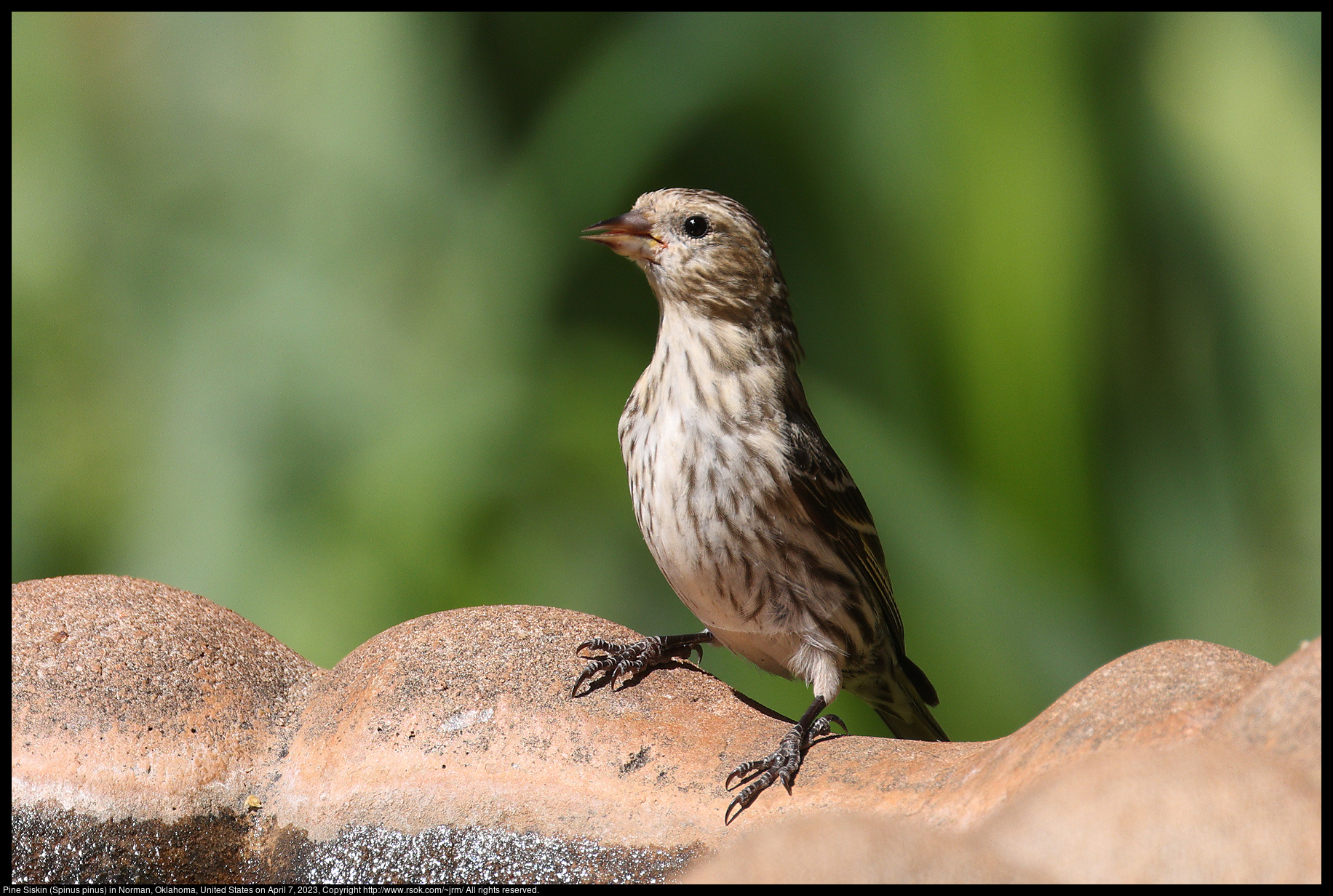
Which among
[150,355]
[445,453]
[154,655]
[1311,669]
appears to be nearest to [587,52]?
[445,453]

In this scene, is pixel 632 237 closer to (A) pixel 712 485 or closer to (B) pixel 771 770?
(A) pixel 712 485

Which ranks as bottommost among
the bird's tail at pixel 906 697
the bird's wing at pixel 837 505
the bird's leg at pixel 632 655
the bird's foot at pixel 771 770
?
the bird's tail at pixel 906 697

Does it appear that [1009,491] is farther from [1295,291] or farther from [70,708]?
[70,708]

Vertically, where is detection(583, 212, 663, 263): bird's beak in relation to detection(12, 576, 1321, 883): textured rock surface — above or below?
above

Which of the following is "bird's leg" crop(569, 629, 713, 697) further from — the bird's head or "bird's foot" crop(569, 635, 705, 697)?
the bird's head

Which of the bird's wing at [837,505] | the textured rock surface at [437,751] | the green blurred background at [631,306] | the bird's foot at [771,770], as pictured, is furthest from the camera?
the green blurred background at [631,306]

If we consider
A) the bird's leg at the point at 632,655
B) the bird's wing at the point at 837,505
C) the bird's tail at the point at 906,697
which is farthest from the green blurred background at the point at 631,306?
the bird's leg at the point at 632,655

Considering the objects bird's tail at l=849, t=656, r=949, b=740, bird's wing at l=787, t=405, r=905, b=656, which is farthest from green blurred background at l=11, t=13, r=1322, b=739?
bird's wing at l=787, t=405, r=905, b=656

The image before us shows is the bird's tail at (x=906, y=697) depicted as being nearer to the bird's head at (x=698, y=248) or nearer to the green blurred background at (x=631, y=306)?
the bird's head at (x=698, y=248)
